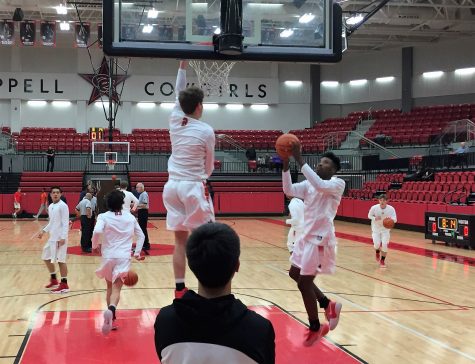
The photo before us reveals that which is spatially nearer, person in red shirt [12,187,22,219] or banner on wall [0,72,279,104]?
person in red shirt [12,187,22,219]

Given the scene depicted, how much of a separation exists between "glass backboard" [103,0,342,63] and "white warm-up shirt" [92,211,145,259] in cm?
221

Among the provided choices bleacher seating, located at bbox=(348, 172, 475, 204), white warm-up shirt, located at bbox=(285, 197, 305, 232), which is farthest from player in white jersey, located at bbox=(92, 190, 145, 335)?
bleacher seating, located at bbox=(348, 172, 475, 204)

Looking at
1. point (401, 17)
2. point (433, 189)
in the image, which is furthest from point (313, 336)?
point (401, 17)

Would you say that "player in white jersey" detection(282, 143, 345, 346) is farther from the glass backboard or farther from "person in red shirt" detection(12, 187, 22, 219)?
"person in red shirt" detection(12, 187, 22, 219)

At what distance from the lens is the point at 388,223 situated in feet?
35.9

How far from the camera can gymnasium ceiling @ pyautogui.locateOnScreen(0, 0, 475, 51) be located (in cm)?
2559

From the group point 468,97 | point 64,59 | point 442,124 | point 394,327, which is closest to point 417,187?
point 442,124

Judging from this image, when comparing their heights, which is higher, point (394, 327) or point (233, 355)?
point (233, 355)

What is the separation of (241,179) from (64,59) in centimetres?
1305

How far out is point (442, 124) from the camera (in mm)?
28109

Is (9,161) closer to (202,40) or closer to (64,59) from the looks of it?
(64,59)

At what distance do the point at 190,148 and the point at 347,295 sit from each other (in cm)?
468

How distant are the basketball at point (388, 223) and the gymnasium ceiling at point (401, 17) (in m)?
15.6

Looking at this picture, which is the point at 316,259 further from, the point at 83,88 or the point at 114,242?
the point at 83,88
